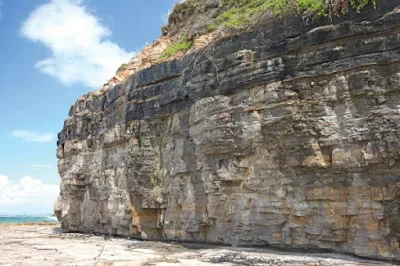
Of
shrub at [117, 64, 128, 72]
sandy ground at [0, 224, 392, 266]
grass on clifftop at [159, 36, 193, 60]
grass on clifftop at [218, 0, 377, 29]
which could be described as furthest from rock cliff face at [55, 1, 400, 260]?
shrub at [117, 64, 128, 72]

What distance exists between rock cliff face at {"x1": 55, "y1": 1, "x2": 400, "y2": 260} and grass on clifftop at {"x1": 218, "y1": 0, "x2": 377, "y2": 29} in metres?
0.45

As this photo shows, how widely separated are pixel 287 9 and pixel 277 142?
5.41 metres

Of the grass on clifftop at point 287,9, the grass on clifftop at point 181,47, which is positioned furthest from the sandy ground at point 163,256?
the grass on clifftop at point 181,47

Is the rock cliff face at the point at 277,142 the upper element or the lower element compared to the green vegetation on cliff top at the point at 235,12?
lower

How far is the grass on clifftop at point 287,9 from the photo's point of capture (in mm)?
13163

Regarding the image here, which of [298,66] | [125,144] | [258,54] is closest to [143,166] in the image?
[125,144]

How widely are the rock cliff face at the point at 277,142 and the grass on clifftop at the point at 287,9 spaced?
448 millimetres

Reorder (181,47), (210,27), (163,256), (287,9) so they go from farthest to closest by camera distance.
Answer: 1. (181,47)
2. (210,27)
3. (287,9)
4. (163,256)

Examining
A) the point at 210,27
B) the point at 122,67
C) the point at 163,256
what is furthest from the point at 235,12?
the point at 163,256

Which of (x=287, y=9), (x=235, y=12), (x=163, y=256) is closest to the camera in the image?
(x=163, y=256)

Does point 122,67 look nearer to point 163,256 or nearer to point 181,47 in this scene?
point 181,47

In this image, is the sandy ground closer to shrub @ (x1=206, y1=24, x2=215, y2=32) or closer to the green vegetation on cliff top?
the green vegetation on cliff top

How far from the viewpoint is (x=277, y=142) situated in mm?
13875

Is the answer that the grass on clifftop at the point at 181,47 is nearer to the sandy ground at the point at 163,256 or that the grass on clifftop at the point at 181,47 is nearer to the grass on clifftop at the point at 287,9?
the grass on clifftop at the point at 287,9
